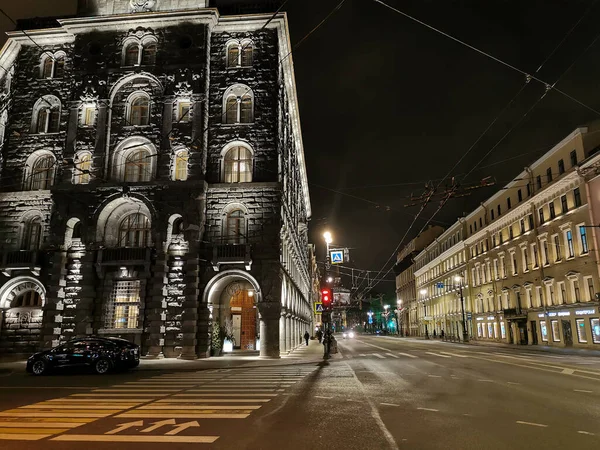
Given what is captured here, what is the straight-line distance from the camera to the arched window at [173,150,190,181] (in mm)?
30953

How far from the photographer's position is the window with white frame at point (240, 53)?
32.9 m

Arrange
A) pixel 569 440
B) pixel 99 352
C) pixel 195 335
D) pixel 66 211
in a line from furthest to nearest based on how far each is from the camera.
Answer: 1. pixel 66 211
2. pixel 195 335
3. pixel 99 352
4. pixel 569 440

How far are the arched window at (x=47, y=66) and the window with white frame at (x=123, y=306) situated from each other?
1716 centimetres

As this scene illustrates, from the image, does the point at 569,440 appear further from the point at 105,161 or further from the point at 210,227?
the point at 105,161

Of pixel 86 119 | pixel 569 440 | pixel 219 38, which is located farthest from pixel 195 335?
pixel 569 440

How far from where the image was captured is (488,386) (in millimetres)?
13922

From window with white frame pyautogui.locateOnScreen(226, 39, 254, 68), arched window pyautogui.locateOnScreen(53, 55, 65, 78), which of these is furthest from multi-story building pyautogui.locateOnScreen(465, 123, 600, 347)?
arched window pyautogui.locateOnScreen(53, 55, 65, 78)

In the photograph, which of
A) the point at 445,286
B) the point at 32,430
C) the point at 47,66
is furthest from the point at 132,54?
the point at 445,286

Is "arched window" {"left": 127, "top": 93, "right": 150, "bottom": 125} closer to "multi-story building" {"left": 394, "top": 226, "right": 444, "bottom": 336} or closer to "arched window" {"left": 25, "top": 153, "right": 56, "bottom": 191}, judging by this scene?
"arched window" {"left": 25, "top": 153, "right": 56, "bottom": 191}

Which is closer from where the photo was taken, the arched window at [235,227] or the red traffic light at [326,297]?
the red traffic light at [326,297]

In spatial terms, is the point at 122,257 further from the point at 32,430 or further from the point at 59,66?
the point at 32,430

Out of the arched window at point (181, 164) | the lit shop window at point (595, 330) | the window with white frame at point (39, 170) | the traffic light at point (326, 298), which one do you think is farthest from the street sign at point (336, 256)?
the lit shop window at point (595, 330)

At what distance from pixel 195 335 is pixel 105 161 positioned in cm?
1332

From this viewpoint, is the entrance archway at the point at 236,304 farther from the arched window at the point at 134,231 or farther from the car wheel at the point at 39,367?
the car wheel at the point at 39,367
